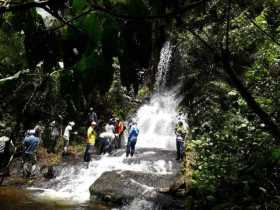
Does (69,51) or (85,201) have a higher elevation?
(69,51)

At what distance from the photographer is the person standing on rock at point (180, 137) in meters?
15.8

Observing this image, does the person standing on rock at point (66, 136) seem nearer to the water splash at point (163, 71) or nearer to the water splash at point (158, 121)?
the water splash at point (158, 121)

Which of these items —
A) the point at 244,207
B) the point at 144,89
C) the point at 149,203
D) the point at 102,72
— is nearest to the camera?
the point at 102,72

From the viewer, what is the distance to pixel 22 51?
1365 millimetres

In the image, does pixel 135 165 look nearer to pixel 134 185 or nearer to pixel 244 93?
pixel 134 185

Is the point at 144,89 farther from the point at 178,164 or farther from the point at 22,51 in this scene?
the point at 22,51

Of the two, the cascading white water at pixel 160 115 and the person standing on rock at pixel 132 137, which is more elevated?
the cascading white water at pixel 160 115

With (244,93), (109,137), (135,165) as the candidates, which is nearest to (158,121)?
(109,137)

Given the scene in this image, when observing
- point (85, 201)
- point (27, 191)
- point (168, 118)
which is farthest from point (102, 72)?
point (168, 118)

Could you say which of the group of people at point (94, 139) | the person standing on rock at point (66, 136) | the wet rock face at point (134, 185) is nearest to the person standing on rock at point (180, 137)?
the group of people at point (94, 139)

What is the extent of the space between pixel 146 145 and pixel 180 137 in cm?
673

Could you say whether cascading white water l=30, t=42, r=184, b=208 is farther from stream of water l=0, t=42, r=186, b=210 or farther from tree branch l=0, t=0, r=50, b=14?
tree branch l=0, t=0, r=50, b=14

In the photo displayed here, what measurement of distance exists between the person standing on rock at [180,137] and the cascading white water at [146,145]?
1.72 feet

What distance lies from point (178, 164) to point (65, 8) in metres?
15.2
